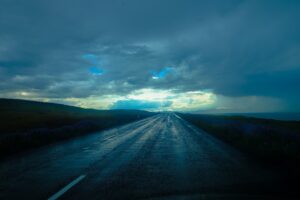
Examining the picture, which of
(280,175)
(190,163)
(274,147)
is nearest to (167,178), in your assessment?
(190,163)

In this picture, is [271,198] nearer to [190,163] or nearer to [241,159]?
[190,163]

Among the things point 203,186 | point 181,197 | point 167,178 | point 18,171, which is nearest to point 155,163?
point 167,178

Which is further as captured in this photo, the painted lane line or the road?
the road

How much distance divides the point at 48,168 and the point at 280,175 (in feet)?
26.2

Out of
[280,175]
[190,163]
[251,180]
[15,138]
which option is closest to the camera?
[251,180]

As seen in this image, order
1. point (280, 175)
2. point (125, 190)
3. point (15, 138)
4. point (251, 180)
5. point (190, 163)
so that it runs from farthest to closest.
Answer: point (15, 138)
point (190, 163)
point (280, 175)
point (251, 180)
point (125, 190)

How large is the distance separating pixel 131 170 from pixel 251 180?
12.6ft

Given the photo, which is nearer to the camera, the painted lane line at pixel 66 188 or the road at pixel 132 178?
the painted lane line at pixel 66 188

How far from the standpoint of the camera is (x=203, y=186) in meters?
5.32

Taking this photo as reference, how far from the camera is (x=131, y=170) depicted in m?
7.03

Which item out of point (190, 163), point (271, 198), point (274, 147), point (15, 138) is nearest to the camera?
point (271, 198)

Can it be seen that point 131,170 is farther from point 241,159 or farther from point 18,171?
point 241,159

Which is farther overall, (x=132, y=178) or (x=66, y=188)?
(x=132, y=178)

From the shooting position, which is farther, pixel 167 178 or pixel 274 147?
pixel 274 147
